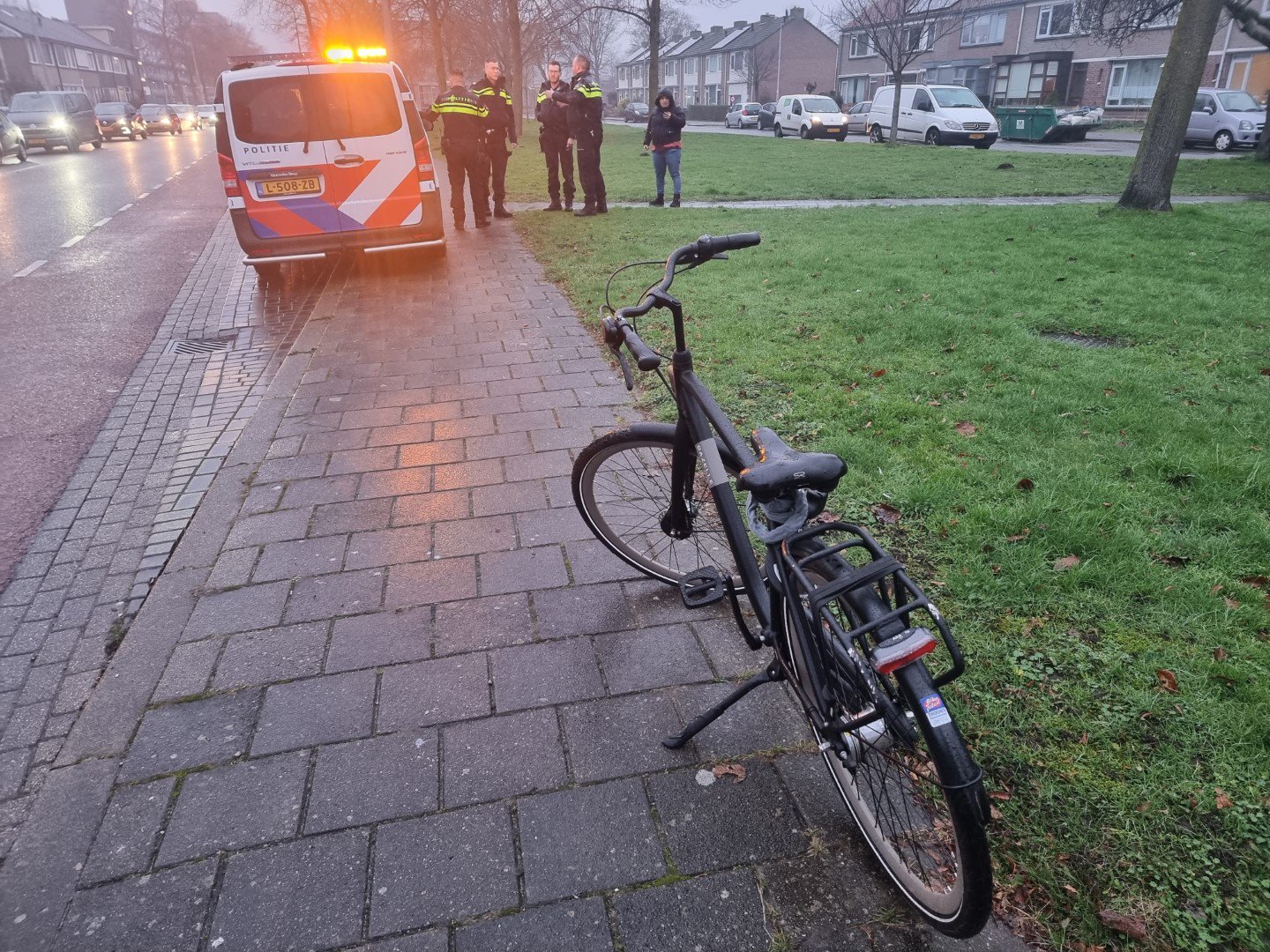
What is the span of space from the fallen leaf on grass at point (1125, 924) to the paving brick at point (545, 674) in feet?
4.77

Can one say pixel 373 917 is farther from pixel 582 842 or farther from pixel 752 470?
pixel 752 470

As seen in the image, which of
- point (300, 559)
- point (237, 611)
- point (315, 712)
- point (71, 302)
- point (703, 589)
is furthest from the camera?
point (71, 302)

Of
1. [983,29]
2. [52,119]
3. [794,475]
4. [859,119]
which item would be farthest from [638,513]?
[983,29]

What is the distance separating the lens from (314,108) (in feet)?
27.1

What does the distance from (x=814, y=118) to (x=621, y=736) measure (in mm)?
33586

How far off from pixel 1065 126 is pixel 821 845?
111 feet

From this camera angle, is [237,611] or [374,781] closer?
[374,781]

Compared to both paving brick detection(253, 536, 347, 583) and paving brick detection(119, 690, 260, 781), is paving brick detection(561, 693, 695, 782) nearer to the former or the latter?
paving brick detection(119, 690, 260, 781)

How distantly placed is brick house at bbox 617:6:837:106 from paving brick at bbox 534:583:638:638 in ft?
228

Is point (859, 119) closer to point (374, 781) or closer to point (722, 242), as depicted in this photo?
point (722, 242)

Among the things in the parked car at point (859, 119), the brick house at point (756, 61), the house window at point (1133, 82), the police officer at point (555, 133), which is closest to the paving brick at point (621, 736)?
the police officer at point (555, 133)

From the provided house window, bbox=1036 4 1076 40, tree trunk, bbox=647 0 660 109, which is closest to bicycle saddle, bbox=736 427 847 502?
tree trunk, bbox=647 0 660 109

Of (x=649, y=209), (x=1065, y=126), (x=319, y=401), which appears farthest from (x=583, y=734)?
(x=1065, y=126)

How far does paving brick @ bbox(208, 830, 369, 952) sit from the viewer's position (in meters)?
1.92
